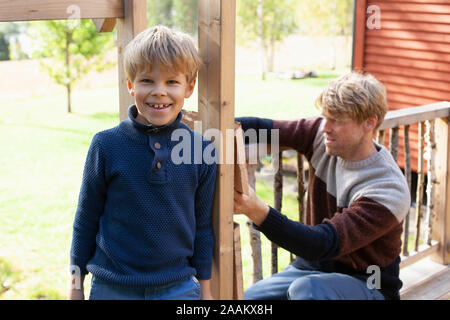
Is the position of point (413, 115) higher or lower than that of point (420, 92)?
higher

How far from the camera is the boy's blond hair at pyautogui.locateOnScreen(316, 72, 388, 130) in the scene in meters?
2.34

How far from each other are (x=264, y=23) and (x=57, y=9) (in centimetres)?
1584

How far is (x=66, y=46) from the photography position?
432 inches

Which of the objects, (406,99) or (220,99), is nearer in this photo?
(220,99)

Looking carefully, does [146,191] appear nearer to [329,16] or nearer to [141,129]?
[141,129]

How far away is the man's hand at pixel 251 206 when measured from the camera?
1848 mm

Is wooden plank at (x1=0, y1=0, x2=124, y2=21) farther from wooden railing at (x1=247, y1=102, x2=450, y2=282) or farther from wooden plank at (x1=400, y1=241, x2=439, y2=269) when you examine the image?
wooden plank at (x1=400, y1=241, x2=439, y2=269)

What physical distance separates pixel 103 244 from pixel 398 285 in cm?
139

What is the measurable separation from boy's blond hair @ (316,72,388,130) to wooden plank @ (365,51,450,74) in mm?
4536

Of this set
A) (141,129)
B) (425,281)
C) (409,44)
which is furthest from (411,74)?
(141,129)

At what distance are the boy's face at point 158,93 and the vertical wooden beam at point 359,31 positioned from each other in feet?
19.8

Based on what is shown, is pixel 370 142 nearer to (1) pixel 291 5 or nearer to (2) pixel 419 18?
(2) pixel 419 18

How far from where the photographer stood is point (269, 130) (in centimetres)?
256

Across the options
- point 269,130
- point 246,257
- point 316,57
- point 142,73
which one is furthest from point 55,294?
point 316,57
